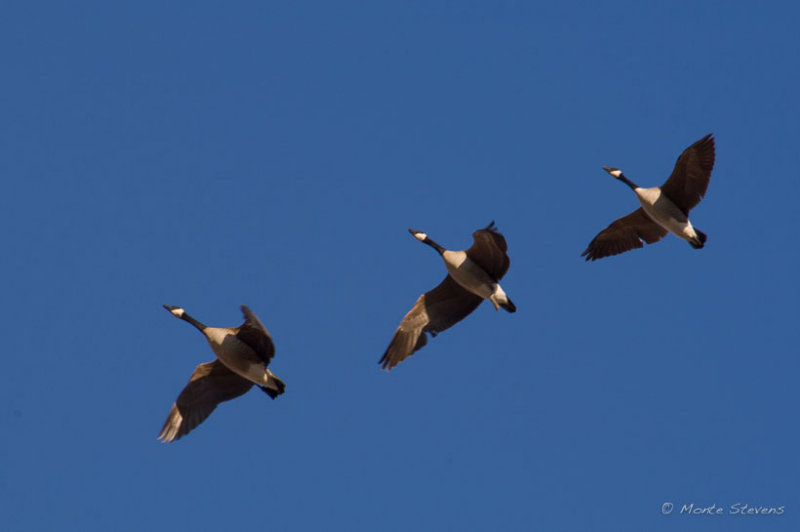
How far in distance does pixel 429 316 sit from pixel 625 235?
525 centimetres

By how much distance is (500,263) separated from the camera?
59.2 ft

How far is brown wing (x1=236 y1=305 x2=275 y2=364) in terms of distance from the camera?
56.6ft

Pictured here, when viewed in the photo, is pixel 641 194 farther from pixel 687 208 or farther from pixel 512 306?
pixel 512 306

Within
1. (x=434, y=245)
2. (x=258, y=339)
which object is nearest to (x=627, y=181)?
(x=434, y=245)

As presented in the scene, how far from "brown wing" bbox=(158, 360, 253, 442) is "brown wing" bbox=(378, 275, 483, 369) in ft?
9.42

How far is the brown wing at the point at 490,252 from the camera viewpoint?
1730 cm

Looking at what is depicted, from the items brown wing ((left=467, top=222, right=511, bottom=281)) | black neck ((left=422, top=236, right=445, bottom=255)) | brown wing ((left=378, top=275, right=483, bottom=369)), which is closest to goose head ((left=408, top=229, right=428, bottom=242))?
black neck ((left=422, top=236, right=445, bottom=255))

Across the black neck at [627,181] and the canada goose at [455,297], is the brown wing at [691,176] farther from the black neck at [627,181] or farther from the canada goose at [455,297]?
the canada goose at [455,297]

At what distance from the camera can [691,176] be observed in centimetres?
1986

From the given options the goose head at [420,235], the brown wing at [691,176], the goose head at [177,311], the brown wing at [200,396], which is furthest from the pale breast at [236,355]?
the brown wing at [691,176]

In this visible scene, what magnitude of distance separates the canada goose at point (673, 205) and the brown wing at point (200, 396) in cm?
841

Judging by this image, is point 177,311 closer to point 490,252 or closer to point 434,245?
point 434,245

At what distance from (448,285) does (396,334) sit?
1332 mm

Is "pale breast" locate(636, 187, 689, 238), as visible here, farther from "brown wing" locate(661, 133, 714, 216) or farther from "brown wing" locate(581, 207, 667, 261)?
"brown wing" locate(581, 207, 667, 261)
